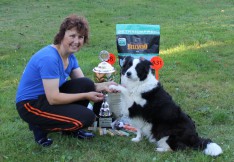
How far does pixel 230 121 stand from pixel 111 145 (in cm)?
155

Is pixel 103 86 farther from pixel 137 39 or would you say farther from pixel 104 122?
pixel 137 39

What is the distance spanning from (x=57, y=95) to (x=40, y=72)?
0.27m

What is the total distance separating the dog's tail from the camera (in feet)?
11.5

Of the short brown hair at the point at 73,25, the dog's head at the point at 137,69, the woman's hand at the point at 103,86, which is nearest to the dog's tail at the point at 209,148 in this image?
the dog's head at the point at 137,69

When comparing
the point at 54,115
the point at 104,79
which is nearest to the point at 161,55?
the point at 104,79

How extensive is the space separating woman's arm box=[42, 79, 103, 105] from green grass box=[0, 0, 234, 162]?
0.49m

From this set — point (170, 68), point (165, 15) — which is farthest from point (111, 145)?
point (165, 15)

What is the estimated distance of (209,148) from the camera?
352cm

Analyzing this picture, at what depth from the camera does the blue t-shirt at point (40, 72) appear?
3.48 m

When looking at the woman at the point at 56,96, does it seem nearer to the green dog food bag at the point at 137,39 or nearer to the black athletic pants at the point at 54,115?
the black athletic pants at the point at 54,115

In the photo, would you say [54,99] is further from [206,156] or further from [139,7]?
[139,7]

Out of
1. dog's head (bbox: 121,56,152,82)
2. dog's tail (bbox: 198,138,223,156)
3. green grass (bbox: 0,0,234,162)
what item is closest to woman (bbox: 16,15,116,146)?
green grass (bbox: 0,0,234,162)

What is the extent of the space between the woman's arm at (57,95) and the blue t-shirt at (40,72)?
0.06 m

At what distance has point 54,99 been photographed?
3.56 m
